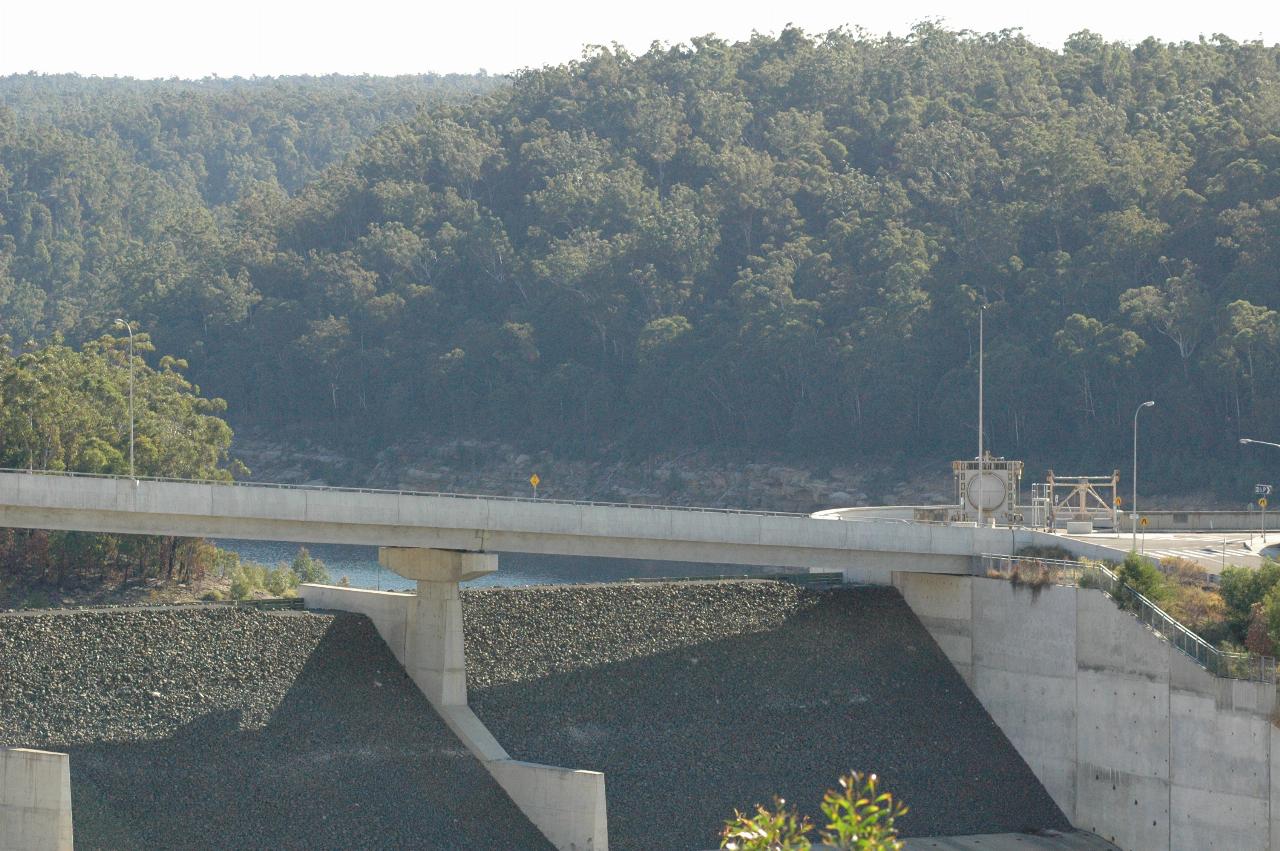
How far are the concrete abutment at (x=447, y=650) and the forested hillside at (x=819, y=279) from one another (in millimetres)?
79139

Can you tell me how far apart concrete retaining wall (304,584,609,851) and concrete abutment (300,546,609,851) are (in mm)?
28

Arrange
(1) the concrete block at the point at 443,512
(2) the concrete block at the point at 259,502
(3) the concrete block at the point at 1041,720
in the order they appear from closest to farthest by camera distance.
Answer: (2) the concrete block at the point at 259,502
(1) the concrete block at the point at 443,512
(3) the concrete block at the point at 1041,720

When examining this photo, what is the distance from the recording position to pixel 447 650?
61.4 m

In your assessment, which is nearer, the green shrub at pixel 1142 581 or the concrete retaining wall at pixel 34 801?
the concrete retaining wall at pixel 34 801

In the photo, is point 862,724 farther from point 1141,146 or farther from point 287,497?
point 1141,146

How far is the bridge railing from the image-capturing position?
186 feet

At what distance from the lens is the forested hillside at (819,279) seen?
139m

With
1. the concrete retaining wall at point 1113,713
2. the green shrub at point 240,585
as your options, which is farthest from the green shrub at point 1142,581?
the green shrub at point 240,585

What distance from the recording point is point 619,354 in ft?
573

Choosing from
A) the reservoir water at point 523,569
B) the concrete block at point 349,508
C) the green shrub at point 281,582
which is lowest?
the reservoir water at point 523,569

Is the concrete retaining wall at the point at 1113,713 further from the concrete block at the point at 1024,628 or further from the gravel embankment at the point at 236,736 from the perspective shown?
the gravel embankment at the point at 236,736

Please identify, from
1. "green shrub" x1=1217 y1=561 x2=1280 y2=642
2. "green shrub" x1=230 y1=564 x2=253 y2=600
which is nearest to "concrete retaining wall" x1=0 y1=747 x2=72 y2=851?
"green shrub" x1=1217 y1=561 x2=1280 y2=642

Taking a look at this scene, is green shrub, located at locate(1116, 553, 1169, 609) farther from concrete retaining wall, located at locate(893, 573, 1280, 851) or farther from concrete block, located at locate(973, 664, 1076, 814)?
concrete block, located at locate(973, 664, 1076, 814)

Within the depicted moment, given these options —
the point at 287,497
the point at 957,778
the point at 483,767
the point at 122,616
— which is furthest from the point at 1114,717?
the point at 122,616
